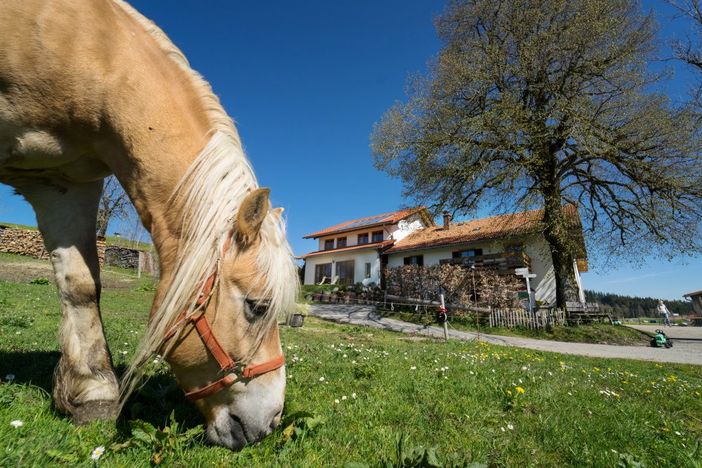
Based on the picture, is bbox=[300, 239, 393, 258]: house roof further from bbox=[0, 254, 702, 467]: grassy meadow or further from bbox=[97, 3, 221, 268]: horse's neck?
bbox=[97, 3, 221, 268]: horse's neck

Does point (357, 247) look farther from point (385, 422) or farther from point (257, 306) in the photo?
point (257, 306)

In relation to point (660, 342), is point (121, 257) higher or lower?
higher

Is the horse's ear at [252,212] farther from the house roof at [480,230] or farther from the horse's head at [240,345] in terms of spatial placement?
the house roof at [480,230]

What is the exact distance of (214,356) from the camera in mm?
2246

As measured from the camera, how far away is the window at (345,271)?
37.3 m

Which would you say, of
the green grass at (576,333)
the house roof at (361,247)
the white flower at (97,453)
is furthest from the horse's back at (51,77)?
the house roof at (361,247)

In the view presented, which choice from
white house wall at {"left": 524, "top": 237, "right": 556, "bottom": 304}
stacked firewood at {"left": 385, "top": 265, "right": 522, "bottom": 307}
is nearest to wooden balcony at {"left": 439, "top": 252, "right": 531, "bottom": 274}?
white house wall at {"left": 524, "top": 237, "right": 556, "bottom": 304}

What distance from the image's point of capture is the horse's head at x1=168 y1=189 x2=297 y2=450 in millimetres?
2248

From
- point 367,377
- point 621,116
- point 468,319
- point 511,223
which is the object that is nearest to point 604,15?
point 621,116

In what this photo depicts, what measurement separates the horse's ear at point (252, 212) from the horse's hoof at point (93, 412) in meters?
1.73

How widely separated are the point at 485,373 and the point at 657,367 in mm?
8828

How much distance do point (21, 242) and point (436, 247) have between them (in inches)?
1361

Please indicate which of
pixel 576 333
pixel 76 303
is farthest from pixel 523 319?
pixel 76 303

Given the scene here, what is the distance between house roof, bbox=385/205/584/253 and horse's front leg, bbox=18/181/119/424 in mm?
20732
